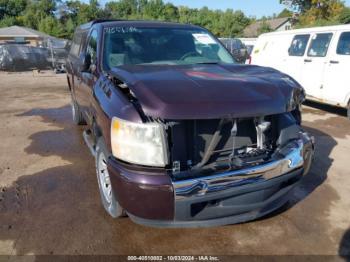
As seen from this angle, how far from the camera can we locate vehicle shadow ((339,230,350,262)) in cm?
262

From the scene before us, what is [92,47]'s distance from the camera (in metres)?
4.03

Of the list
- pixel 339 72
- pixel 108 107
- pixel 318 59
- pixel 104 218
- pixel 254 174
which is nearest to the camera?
pixel 254 174

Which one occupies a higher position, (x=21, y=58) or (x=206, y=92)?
(x=206, y=92)

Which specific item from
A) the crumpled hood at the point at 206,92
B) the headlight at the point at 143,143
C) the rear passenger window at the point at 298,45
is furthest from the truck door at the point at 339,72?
the headlight at the point at 143,143

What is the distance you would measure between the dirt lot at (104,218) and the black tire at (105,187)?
164 mm

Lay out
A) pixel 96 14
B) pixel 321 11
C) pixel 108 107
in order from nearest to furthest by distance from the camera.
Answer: pixel 108 107 < pixel 321 11 < pixel 96 14

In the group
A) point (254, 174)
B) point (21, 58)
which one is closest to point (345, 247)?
point (254, 174)

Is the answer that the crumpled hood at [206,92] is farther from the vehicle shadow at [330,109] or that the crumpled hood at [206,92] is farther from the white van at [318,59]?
the vehicle shadow at [330,109]

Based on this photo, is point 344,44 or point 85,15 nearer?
point 344,44

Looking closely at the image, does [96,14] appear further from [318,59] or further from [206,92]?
[206,92]

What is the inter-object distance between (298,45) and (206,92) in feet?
21.6

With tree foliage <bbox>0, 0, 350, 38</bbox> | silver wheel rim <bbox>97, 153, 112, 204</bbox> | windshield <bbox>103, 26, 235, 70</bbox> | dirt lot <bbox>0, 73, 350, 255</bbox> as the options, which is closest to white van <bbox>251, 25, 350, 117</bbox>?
dirt lot <bbox>0, 73, 350, 255</bbox>

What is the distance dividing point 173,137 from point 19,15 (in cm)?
7756

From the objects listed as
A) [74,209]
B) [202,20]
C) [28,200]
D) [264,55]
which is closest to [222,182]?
[74,209]
